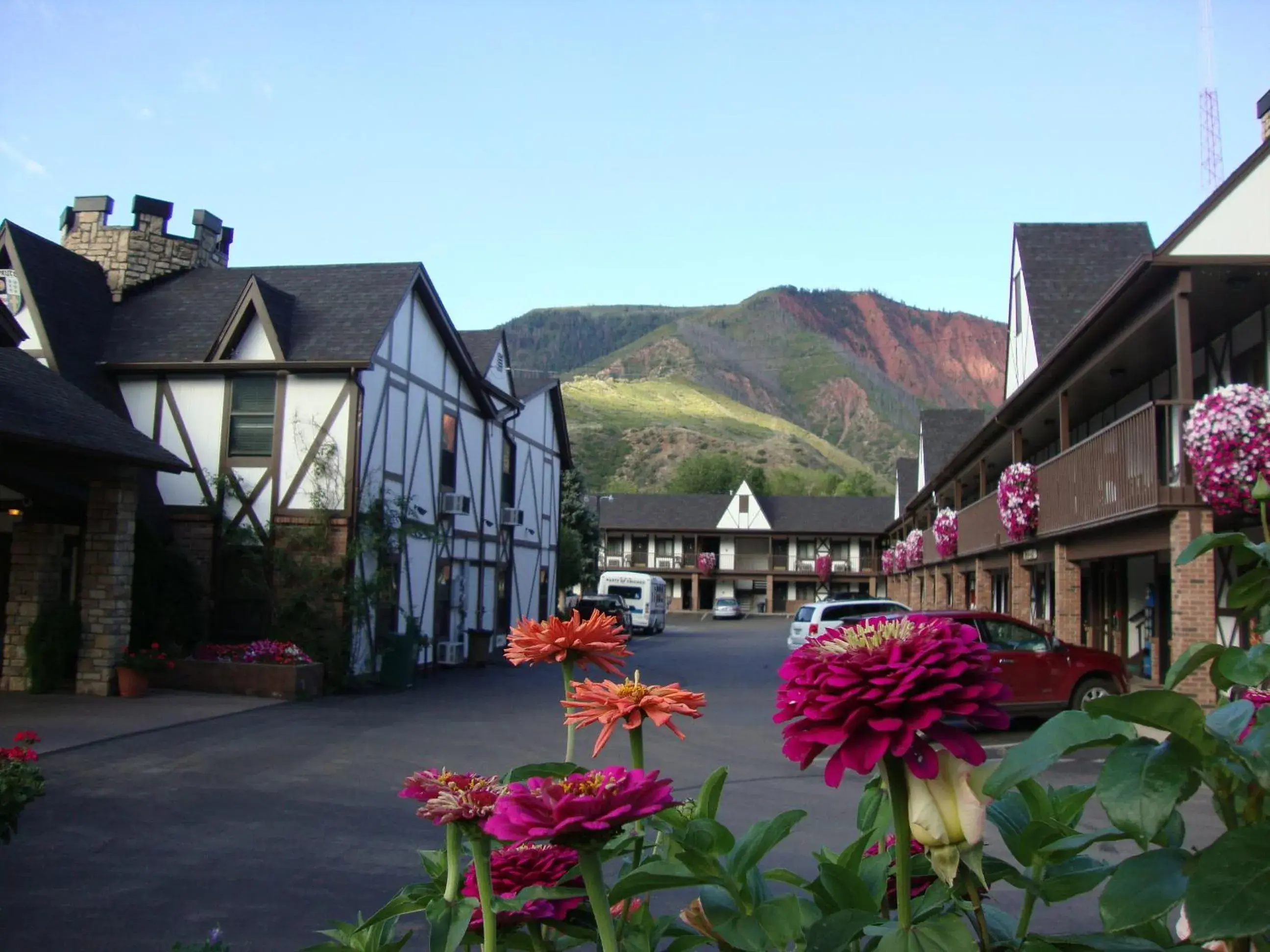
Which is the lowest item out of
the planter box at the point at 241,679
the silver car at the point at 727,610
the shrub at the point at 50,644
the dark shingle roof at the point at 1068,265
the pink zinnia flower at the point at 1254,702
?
the silver car at the point at 727,610

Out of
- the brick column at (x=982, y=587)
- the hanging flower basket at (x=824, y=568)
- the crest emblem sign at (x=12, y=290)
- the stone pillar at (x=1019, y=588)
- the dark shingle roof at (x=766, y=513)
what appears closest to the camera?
the crest emblem sign at (x=12, y=290)

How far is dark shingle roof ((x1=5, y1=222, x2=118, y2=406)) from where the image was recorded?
20.4 metres

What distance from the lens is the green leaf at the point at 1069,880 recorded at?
5.22 feet

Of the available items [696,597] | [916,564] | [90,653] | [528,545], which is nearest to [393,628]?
[90,653]

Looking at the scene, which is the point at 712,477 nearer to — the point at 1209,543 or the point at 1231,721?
the point at 1209,543

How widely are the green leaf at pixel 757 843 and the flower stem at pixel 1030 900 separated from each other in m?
0.35

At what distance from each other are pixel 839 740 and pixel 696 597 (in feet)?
237

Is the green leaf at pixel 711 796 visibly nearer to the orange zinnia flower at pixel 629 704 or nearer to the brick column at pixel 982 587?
the orange zinnia flower at pixel 629 704

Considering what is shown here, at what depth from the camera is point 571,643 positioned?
2336mm

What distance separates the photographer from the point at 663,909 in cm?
657

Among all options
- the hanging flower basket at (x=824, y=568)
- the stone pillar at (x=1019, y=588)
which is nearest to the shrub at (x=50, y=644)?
the stone pillar at (x=1019, y=588)

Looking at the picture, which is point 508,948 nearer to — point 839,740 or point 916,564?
point 839,740

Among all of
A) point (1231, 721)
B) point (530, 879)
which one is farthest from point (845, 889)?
point (1231, 721)

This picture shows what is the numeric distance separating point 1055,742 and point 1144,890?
0.20 m
